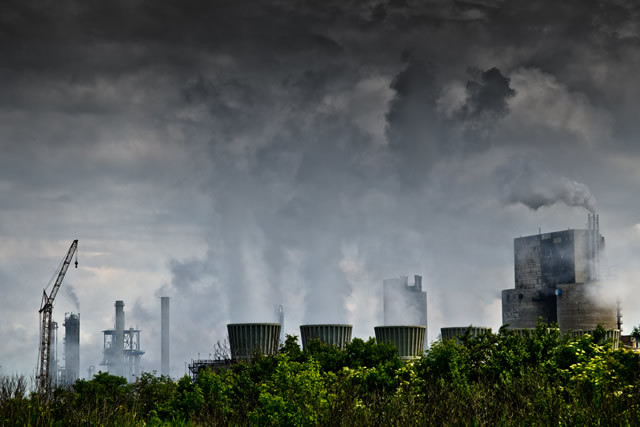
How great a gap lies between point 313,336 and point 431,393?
46.8m

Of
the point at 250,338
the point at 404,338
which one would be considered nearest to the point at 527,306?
the point at 404,338

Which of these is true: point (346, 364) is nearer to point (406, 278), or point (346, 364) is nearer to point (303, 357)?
point (303, 357)

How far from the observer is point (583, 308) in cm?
11562

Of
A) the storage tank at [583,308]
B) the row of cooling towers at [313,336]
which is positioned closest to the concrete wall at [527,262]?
the storage tank at [583,308]

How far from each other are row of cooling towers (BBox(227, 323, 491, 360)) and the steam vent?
4529 centimetres

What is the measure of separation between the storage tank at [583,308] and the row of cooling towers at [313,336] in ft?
146

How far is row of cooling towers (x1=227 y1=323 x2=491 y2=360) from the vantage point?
253 ft

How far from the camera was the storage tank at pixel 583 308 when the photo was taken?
114m

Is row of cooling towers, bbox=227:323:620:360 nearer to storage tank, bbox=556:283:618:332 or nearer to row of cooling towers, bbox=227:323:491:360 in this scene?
row of cooling towers, bbox=227:323:491:360

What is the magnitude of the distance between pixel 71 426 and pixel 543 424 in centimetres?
1466

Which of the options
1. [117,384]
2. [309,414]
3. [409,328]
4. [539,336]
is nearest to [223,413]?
[309,414]

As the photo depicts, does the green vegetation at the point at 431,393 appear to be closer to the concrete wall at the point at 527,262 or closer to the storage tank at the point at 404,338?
the storage tank at the point at 404,338

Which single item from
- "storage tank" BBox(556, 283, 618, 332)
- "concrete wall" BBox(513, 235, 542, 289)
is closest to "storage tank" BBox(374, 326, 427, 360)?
"storage tank" BBox(556, 283, 618, 332)

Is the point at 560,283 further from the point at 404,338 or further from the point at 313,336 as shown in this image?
the point at 313,336
